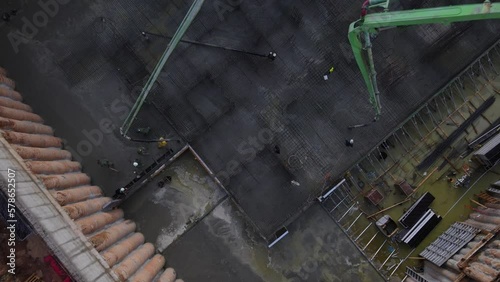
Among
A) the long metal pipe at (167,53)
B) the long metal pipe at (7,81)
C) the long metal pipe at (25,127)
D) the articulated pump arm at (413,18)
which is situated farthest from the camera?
the long metal pipe at (7,81)

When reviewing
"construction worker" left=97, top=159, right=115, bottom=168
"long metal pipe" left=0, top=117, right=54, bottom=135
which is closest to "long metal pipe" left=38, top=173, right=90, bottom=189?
"construction worker" left=97, top=159, right=115, bottom=168

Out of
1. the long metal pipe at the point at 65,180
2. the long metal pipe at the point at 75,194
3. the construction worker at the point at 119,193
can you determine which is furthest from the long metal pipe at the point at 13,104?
the construction worker at the point at 119,193

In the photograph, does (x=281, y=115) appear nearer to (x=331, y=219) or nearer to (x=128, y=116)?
(x=331, y=219)

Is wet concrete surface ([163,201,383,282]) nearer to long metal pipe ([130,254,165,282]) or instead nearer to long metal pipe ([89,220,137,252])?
long metal pipe ([130,254,165,282])

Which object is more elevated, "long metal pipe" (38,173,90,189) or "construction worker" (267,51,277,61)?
"long metal pipe" (38,173,90,189)

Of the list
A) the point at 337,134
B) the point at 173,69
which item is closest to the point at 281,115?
the point at 337,134

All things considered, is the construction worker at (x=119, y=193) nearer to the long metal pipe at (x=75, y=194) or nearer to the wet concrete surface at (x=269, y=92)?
the wet concrete surface at (x=269, y=92)
